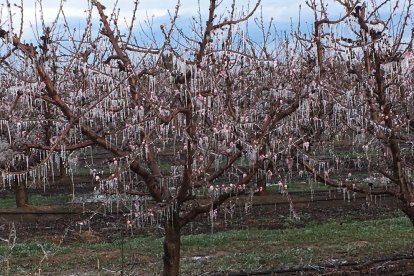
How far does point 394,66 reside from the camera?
9.31 m

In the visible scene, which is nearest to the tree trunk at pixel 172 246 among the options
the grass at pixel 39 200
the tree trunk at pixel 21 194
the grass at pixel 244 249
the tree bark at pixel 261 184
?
the tree bark at pixel 261 184

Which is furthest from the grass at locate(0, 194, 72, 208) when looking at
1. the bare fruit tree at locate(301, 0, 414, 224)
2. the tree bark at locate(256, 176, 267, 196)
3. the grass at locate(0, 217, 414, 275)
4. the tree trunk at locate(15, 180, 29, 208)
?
the bare fruit tree at locate(301, 0, 414, 224)

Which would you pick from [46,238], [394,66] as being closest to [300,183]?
[46,238]

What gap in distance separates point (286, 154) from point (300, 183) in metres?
13.4

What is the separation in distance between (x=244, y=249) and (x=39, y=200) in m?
9.96

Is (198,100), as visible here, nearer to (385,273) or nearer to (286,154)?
(286,154)

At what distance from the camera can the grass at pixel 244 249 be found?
9875 mm

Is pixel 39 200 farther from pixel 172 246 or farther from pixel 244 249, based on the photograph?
pixel 172 246

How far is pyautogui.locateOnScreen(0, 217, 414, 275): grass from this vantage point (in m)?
9.88

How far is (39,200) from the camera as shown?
62.6ft

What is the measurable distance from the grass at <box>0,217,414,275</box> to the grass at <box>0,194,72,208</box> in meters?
5.60

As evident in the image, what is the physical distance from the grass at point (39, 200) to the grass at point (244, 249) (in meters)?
5.60

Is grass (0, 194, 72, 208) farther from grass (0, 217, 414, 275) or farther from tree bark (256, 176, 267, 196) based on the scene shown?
tree bark (256, 176, 267, 196)

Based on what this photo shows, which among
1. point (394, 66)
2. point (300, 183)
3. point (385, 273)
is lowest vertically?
point (385, 273)
